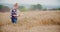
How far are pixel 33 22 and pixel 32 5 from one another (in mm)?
207

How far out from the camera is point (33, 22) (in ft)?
4.38

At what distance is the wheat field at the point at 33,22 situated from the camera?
1.32 m

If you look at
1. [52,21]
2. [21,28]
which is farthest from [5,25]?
[52,21]

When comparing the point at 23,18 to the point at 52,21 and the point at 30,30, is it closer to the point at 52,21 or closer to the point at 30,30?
the point at 30,30

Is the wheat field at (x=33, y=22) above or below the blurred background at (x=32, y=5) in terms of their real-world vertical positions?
below

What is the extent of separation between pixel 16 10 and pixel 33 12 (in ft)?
0.68

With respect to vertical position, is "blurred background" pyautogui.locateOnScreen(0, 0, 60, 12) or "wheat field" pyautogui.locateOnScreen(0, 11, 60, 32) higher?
"blurred background" pyautogui.locateOnScreen(0, 0, 60, 12)

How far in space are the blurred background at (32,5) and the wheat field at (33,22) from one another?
5 cm

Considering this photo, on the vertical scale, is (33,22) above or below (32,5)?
below

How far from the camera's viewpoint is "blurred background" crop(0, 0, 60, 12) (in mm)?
1333

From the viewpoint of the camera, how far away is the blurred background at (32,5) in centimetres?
133

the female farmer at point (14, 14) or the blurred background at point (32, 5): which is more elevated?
the blurred background at point (32, 5)

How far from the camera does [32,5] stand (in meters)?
1.34

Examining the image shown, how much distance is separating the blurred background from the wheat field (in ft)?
0.16
